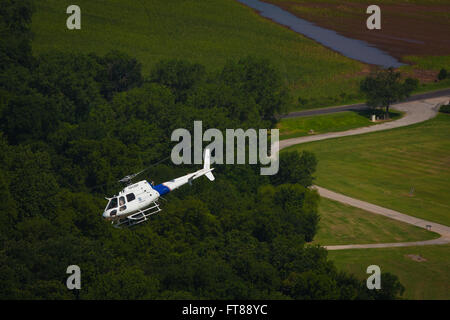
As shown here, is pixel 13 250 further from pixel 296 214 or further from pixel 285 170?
pixel 285 170

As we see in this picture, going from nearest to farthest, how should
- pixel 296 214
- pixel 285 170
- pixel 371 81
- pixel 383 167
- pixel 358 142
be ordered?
pixel 296 214, pixel 285 170, pixel 383 167, pixel 358 142, pixel 371 81

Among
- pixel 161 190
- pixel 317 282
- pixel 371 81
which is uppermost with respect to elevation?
pixel 371 81

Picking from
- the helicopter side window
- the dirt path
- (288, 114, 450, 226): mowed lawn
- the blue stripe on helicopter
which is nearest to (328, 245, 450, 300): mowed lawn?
the dirt path

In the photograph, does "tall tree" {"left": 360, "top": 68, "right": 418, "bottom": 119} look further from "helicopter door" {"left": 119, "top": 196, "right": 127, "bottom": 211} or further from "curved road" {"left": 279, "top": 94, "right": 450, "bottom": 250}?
"helicopter door" {"left": 119, "top": 196, "right": 127, "bottom": 211}

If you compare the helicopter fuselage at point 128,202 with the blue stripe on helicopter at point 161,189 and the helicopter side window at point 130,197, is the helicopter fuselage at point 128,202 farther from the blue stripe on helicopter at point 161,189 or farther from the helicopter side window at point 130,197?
the blue stripe on helicopter at point 161,189

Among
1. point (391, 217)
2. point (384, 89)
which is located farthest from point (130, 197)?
point (384, 89)
